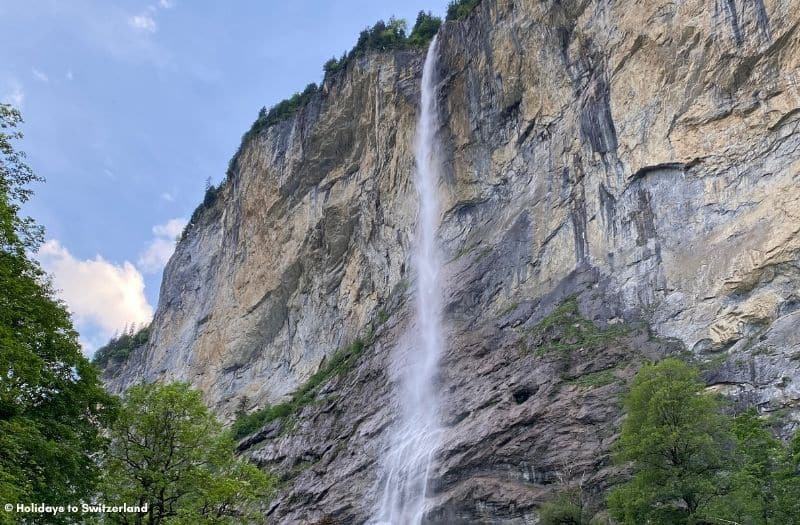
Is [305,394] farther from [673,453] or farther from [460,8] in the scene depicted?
[673,453]

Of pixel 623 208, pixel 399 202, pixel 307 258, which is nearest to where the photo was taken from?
pixel 623 208

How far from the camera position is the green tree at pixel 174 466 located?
479 inches

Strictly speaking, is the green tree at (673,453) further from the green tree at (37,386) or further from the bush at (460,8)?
the bush at (460,8)

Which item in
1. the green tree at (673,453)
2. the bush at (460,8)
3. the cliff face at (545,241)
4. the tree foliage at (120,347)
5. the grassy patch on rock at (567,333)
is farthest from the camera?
the tree foliage at (120,347)

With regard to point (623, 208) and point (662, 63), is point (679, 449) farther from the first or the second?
point (662, 63)

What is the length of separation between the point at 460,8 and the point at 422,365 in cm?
2317

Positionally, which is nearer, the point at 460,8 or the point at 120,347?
the point at 460,8

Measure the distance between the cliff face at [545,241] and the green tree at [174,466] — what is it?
1004cm

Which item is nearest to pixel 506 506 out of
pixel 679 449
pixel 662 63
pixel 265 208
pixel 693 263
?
pixel 679 449

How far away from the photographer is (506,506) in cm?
2097

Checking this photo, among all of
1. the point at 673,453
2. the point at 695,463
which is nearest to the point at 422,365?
the point at 673,453

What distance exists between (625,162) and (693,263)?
18.8 feet

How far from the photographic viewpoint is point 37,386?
1112 centimetres

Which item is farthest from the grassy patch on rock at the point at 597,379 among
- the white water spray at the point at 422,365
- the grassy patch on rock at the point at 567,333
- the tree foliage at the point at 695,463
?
the tree foliage at the point at 695,463
